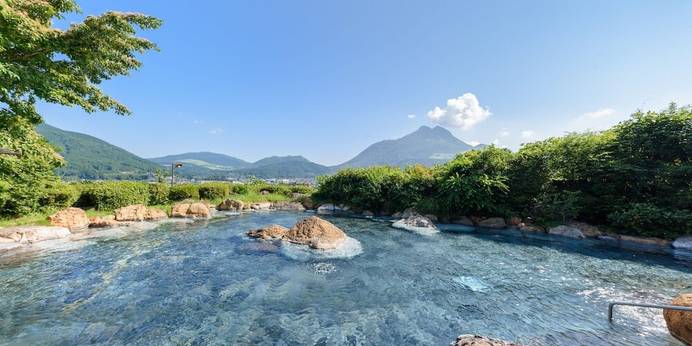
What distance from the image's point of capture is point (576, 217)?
17.4m

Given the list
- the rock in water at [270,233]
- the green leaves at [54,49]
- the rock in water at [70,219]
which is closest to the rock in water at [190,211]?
the rock in water at [70,219]

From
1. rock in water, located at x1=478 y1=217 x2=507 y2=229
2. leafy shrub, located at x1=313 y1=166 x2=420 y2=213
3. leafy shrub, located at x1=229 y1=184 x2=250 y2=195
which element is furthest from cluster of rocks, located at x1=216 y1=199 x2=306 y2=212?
rock in water, located at x1=478 y1=217 x2=507 y2=229

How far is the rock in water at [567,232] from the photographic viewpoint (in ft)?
50.9

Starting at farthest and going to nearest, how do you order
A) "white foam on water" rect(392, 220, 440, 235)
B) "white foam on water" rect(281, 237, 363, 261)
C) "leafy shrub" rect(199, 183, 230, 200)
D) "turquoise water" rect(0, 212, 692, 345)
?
"leafy shrub" rect(199, 183, 230, 200) → "white foam on water" rect(392, 220, 440, 235) → "white foam on water" rect(281, 237, 363, 261) → "turquoise water" rect(0, 212, 692, 345)

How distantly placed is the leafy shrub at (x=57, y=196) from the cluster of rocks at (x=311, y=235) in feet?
40.1

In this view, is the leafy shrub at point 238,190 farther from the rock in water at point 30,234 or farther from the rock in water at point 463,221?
the rock in water at point 463,221

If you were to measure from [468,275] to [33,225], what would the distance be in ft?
63.1

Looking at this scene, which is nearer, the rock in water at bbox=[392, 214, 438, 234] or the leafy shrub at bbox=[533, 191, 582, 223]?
the leafy shrub at bbox=[533, 191, 582, 223]

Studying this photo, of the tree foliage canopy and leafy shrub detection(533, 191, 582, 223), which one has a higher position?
the tree foliage canopy

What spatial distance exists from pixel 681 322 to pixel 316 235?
1074 cm

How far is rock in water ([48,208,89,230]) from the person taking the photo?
571 inches

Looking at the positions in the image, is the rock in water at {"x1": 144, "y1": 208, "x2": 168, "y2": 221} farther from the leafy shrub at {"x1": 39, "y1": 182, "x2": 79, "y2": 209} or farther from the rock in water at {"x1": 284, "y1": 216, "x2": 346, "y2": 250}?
the rock in water at {"x1": 284, "y1": 216, "x2": 346, "y2": 250}

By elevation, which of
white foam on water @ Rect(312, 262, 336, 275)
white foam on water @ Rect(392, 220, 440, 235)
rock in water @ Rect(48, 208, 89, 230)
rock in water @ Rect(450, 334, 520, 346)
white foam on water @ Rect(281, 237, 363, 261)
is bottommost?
white foam on water @ Rect(312, 262, 336, 275)

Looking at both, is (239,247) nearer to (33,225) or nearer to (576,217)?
(33,225)
